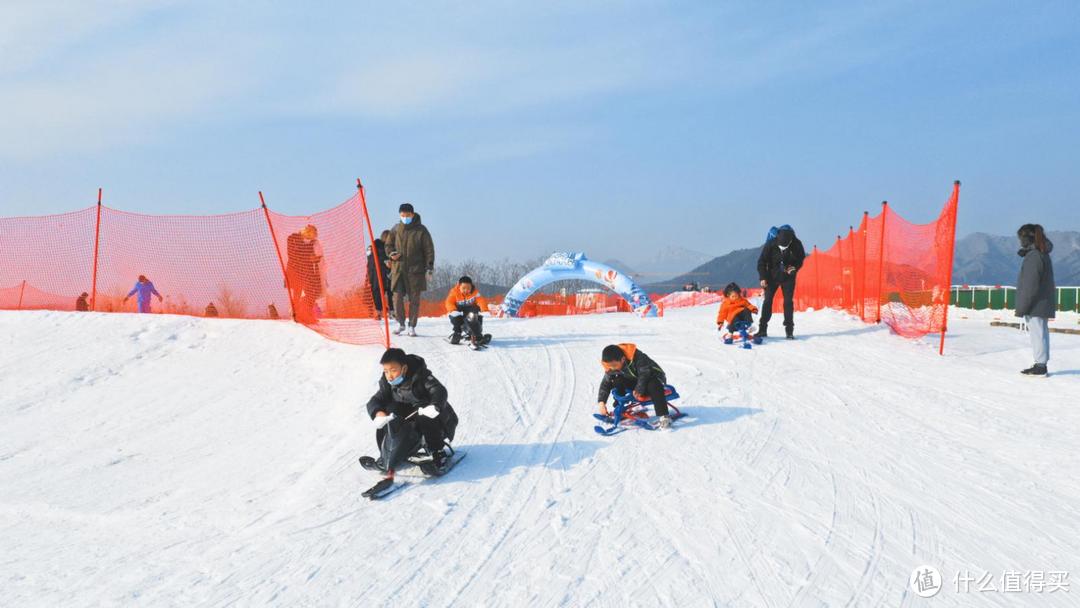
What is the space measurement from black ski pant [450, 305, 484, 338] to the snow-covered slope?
1.79 feet

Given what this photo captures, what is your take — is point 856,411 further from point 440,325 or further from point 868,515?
point 440,325

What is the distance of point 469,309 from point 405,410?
494 centimetres

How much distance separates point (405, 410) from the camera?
576 cm

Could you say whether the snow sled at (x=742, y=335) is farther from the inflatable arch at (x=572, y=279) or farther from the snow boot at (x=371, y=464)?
the inflatable arch at (x=572, y=279)

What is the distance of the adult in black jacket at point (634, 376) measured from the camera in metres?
6.59

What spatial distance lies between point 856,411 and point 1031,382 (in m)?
2.86

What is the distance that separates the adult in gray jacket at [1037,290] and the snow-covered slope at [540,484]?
Answer: 47cm

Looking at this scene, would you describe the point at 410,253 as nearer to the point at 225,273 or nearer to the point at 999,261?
the point at 225,273

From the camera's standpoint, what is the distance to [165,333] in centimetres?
1131

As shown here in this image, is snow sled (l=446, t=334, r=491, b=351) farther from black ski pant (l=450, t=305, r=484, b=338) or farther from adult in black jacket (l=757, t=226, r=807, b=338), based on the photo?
adult in black jacket (l=757, t=226, r=807, b=338)

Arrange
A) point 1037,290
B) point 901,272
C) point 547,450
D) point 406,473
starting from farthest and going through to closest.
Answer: point 901,272, point 1037,290, point 547,450, point 406,473

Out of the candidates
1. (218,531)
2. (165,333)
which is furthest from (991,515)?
(165,333)

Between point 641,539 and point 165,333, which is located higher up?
point 165,333

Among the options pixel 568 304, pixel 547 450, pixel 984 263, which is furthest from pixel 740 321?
pixel 984 263
